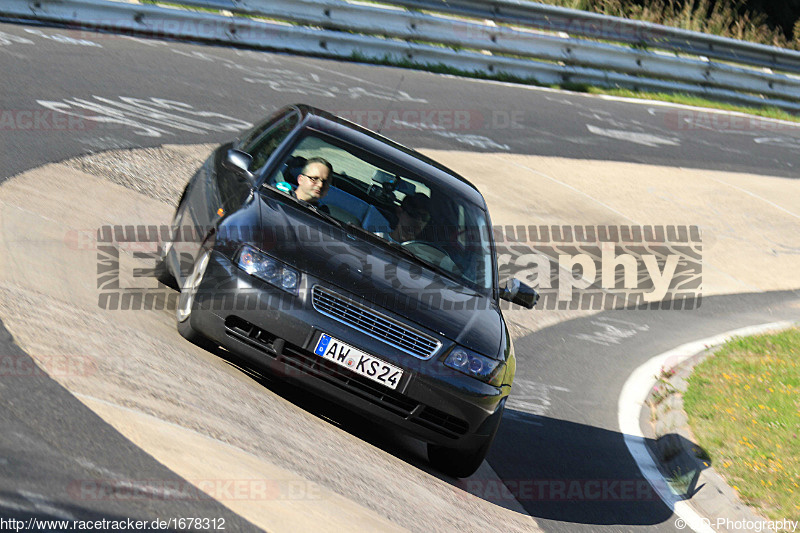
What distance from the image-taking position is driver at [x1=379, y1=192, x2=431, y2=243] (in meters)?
6.95

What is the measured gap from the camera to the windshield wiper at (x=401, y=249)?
668 centimetres

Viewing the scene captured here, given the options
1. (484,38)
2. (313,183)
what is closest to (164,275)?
(313,183)

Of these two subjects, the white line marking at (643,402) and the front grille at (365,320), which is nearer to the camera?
the front grille at (365,320)

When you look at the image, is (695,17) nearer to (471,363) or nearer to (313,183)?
(313,183)

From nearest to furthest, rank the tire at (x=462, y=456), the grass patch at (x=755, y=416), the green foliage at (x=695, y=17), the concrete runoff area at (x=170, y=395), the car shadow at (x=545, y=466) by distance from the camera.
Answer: the concrete runoff area at (x=170, y=395) < the tire at (x=462, y=456) < the car shadow at (x=545, y=466) < the grass patch at (x=755, y=416) < the green foliage at (x=695, y=17)

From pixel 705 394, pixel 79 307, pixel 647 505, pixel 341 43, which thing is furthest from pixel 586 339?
pixel 341 43

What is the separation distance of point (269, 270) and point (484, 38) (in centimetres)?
1501

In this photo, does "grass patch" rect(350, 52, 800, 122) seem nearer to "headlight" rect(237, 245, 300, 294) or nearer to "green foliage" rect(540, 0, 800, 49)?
A: "green foliage" rect(540, 0, 800, 49)

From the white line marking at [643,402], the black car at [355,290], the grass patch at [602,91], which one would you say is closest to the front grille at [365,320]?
the black car at [355,290]

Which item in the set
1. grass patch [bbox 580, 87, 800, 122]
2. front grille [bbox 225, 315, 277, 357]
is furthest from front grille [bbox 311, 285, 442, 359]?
grass patch [bbox 580, 87, 800, 122]

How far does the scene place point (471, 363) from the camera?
6020mm

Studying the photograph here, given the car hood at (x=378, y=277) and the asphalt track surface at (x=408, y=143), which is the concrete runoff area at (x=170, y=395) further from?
the car hood at (x=378, y=277)

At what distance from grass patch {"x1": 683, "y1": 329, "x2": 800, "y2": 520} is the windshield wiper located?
268cm

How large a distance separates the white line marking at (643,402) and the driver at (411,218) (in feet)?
8.48
